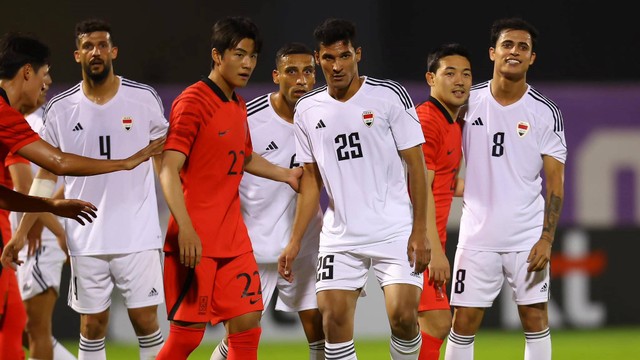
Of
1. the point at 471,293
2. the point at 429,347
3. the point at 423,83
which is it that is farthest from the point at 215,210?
the point at 423,83

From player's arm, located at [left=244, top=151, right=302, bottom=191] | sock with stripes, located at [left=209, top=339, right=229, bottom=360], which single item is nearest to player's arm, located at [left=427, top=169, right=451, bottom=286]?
player's arm, located at [left=244, top=151, right=302, bottom=191]

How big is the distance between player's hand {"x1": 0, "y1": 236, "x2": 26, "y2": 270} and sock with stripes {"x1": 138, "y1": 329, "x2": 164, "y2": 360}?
0.84 meters

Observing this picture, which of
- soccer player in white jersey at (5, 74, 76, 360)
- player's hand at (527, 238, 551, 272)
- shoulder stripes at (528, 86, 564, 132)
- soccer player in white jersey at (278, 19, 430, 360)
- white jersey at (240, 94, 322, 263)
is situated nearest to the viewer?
soccer player in white jersey at (278, 19, 430, 360)

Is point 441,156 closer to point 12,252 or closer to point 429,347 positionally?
point 429,347

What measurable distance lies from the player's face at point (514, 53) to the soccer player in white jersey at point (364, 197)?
915mm

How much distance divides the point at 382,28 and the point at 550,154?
430 cm

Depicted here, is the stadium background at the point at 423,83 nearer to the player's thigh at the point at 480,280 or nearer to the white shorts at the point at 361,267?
the player's thigh at the point at 480,280

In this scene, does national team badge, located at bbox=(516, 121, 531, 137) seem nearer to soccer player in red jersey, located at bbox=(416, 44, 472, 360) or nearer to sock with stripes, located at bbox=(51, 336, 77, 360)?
soccer player in red jersey, located at bbox=(416, 44, 472, 360)

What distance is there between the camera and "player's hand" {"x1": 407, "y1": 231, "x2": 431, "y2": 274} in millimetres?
5797

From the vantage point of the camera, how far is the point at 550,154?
653cm

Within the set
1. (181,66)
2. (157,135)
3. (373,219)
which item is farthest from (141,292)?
(181,66)

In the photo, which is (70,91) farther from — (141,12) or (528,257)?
(141,12)

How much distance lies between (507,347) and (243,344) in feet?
13.8

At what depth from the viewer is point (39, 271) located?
7.39 metres
